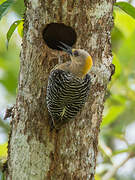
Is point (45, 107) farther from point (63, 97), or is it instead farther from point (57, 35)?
point (57, 35)

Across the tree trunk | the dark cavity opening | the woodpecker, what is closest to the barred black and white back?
the woodpecker

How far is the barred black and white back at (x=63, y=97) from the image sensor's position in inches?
131

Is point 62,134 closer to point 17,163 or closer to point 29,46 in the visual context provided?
point 17,163

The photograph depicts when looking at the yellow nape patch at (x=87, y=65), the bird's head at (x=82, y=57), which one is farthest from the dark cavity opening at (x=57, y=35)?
the yellow nape patch at (x=87, y=65)

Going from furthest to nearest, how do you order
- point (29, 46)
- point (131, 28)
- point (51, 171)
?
1. point (131, 28)
2. point (29, 46)
3. point (51, 171)

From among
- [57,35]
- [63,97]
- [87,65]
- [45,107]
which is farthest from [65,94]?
[57,35]

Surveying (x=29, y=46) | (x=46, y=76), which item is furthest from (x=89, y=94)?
(x=29, y=46)

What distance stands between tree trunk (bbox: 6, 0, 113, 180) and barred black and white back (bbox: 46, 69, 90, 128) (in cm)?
11

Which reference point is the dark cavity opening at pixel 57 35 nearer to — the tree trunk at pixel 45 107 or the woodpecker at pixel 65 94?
the tree trunk at pixel 45 107

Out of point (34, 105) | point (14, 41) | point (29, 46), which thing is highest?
point (14, 41)

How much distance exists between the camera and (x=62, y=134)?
339 centimetres

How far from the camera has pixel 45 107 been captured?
345 centimetres

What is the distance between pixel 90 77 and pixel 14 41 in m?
2.20

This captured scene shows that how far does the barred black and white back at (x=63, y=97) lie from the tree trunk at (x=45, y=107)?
11 cm
